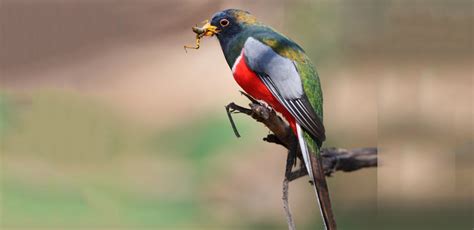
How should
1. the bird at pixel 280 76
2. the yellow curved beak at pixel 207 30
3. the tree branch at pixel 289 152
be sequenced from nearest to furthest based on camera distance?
the tree branch at pixel 289 152, the bird at pixel 280 76, the yellow curved beak at pixel 207 30

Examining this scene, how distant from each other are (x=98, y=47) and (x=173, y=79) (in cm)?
60

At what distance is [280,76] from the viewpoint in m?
2.10

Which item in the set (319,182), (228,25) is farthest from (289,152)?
(228,25)

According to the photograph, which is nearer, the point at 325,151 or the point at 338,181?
the point at 325,151

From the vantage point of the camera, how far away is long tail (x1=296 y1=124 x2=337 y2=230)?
75.9 inches

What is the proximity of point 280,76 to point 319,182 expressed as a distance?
0.34 meters

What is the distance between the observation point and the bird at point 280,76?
6.63 ft

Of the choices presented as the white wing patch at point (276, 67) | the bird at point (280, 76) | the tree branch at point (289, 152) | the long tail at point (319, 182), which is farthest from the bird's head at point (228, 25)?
the long tail at point (319, 182)

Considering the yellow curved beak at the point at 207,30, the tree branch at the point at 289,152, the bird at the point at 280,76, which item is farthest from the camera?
the yellow curved beak at the point at 207,30

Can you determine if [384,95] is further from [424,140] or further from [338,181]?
[338,181]

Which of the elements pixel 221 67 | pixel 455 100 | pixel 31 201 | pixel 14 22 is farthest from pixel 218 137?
pixel 455 100

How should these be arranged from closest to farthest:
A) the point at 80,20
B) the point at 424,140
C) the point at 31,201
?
the point at 424,140, the point at 31,201, the point at 80,20

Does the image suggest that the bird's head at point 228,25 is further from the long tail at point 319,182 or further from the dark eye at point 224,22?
the long tail at point 319,182

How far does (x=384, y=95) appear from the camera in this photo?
94.0 inches
